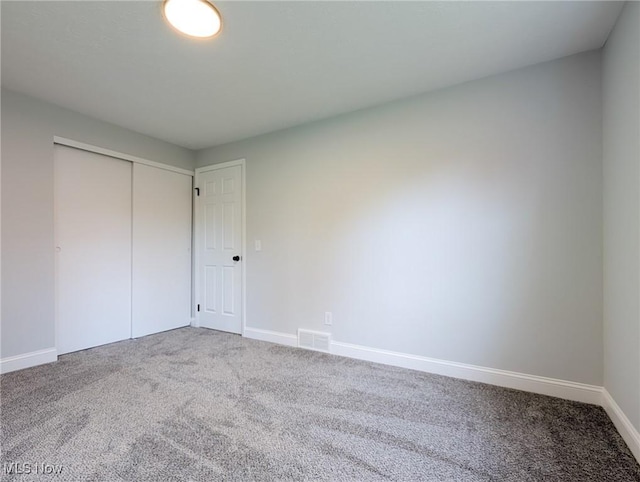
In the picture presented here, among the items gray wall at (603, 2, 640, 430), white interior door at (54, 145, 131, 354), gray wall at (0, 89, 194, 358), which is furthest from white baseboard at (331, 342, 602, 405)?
gray wall at (0, 89, 194, 358)

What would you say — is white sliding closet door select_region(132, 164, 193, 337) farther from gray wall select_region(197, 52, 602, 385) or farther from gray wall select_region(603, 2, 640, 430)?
gray wall select_region(603, 2, 640, 430)

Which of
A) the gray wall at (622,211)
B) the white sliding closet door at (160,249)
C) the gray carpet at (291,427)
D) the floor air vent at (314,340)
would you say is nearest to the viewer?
the gray carpet at (291,427)

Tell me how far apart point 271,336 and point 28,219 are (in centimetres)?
250

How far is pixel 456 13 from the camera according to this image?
171 centimetres

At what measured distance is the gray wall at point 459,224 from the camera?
2045 millimetres

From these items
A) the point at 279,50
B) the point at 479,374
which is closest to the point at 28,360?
the point at 279,50

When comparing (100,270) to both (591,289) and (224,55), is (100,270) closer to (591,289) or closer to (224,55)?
(224,55)

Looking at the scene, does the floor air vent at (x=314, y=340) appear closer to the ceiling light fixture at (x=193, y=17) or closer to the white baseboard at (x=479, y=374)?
the white baseboard at (x=479, y=374)

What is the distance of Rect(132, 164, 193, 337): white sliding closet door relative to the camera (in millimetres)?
3508

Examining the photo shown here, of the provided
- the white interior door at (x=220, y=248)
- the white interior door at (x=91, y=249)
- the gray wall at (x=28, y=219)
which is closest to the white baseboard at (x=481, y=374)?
the white interior door at (x=220, y=248)

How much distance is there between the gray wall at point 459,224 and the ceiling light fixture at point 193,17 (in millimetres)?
1494

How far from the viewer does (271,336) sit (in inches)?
133

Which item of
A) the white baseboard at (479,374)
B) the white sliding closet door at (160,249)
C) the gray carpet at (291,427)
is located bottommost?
the gray carpet at (291,427)

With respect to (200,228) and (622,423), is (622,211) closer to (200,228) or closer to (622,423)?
(622,423)
